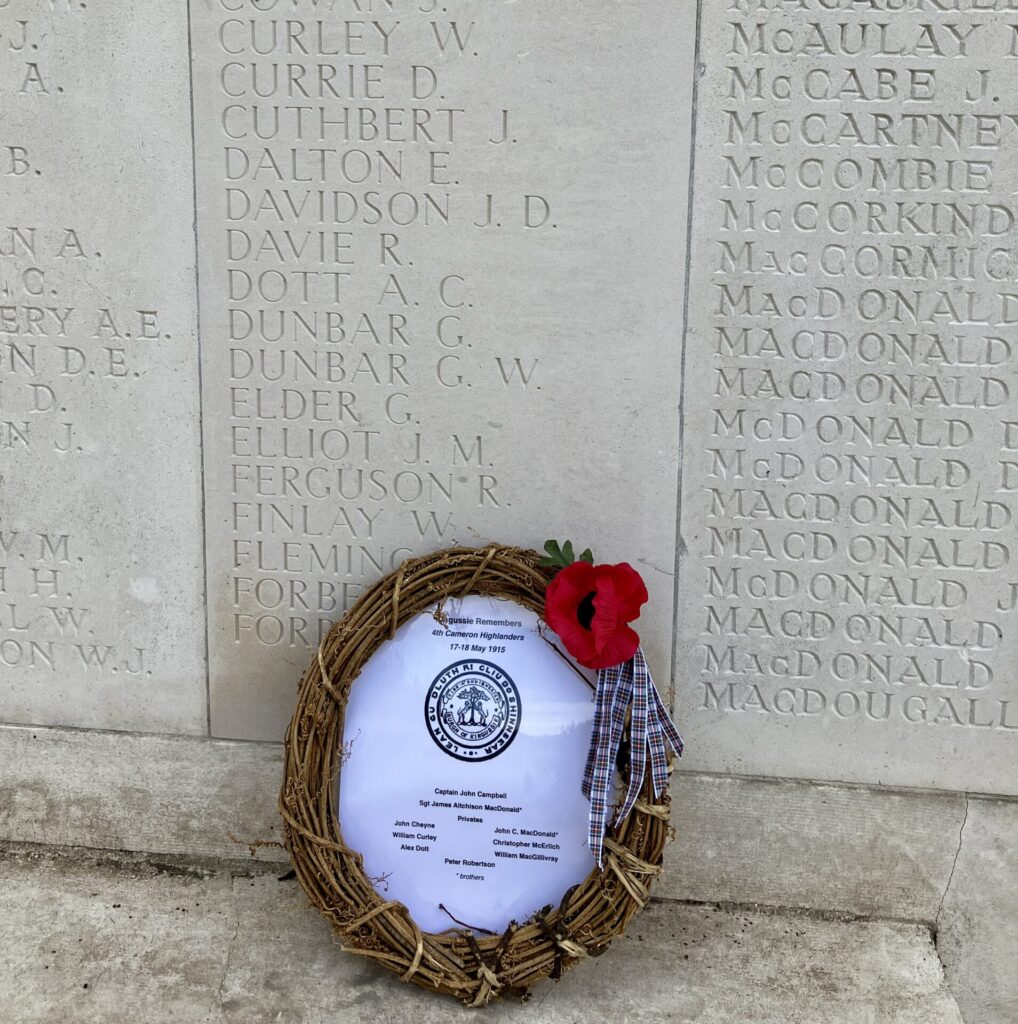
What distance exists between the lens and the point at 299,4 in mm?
3000

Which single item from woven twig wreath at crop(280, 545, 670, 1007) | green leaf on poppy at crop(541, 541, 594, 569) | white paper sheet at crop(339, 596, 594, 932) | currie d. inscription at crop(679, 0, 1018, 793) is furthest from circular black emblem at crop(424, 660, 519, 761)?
currie d. inscription at crop(679, 0, 1018, 793)

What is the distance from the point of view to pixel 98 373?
3.25 meters

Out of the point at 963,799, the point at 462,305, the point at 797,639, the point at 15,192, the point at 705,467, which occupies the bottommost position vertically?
the point at 963,799

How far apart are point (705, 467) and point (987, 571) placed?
2.72 feet

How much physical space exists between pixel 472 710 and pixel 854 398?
52.8 inches

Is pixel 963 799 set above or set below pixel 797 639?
below

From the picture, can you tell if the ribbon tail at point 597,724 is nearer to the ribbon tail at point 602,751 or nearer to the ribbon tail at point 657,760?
the ribbon tail at point 602,751

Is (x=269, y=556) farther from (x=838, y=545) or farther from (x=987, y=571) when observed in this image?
(x=987, y=571)

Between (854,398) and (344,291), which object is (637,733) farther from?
(344,291)

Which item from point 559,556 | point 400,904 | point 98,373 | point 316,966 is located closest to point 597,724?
point 559,556

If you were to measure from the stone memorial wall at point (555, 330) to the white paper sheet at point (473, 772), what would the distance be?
370mm

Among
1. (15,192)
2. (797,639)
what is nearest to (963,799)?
(797,639)

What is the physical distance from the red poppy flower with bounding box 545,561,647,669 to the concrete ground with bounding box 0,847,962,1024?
34.9 inches

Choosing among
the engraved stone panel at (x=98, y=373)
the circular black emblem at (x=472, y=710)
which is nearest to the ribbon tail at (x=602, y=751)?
the circular black emblem at (x=472, y=710)
